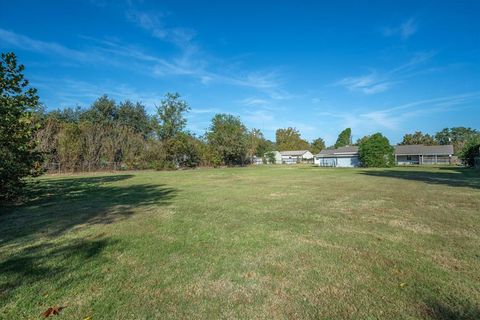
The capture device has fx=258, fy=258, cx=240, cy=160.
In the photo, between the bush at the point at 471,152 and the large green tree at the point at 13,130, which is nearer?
the large green tree at the point at 13,130

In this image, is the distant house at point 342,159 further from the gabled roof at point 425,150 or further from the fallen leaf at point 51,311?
the fallen leaf at point 51,311

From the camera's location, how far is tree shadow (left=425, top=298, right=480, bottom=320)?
8.27 feet

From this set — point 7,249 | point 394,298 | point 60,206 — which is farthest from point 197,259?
point 60,206

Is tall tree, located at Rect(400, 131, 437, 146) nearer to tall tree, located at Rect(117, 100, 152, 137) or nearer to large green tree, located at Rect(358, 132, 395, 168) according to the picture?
large green tree, located at Rect(358, 132, 395, 168)

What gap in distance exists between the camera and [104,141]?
113 feet

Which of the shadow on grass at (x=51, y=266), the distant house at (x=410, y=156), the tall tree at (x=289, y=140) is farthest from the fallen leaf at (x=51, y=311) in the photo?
the tall tree at (x=289, y=140)

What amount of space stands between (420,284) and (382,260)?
Answer: 28.9 inches

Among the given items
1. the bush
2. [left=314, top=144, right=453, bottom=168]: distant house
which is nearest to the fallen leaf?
the bush

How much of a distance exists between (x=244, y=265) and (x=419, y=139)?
83.5m

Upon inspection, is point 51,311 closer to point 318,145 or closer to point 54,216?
point 54,216

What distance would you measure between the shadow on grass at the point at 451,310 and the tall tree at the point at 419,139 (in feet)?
264

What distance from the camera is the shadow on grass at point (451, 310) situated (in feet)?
8.27

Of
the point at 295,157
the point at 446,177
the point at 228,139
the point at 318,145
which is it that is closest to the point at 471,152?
the point at 446,177

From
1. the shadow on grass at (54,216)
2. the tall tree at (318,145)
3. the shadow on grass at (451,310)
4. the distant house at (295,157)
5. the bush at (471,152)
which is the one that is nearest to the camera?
the shadow on grass at (451,310)
